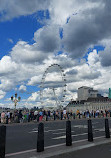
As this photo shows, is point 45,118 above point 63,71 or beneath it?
beneath

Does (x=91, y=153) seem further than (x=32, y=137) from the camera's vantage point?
No

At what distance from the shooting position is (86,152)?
6484 millimetres

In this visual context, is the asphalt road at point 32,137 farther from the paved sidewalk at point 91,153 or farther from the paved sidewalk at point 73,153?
the paved sidewalk at point 91,153

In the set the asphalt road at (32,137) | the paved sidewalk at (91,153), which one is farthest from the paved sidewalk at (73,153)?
the asphalt road at (32,137)

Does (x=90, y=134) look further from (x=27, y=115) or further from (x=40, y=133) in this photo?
(x=27, y=115)

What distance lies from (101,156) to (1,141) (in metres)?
3.14

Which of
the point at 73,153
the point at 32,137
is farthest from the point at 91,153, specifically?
the point at 32,137

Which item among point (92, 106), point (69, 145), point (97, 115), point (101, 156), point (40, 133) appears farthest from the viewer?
point (92, 106)

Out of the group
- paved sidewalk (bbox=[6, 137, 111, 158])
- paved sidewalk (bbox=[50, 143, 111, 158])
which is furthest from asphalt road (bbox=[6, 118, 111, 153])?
paved sidewalk (bbox=[50, 143, 111, 158])

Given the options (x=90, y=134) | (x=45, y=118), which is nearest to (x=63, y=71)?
(x=45, y=118)

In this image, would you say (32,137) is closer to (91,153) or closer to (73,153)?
(73,153)

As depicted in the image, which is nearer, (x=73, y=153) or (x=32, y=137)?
(x=73, y=153)

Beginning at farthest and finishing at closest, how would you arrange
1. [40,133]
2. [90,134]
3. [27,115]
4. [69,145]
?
[27,115], [90,134], [69,145], [40,133]

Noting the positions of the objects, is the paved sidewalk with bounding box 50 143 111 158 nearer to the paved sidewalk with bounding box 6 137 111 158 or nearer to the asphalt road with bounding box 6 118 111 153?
the paved sidewalk with bounding box 6 137 111 158
